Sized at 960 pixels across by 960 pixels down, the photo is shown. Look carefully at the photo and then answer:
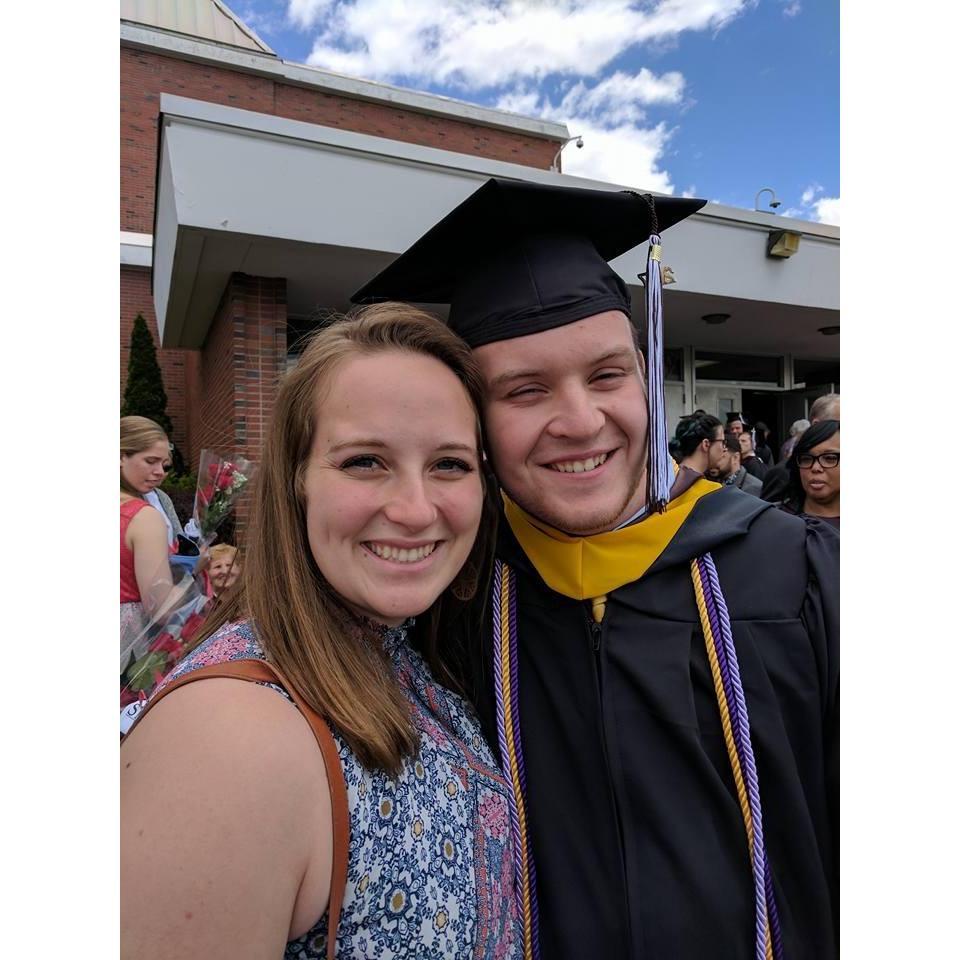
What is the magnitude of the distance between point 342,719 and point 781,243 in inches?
309

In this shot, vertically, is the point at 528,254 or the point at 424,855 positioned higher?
the point at 528,254

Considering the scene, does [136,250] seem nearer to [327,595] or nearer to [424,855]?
[327,595]

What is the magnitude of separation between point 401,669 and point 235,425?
18.9 feet

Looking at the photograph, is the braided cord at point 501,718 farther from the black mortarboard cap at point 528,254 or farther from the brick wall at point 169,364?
the brick wall at point 169,364

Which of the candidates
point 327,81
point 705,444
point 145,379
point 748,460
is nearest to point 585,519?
point 705,444

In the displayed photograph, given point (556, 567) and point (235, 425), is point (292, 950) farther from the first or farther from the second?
point (235, 425)

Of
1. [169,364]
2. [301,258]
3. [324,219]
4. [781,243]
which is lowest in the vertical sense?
[301,258]

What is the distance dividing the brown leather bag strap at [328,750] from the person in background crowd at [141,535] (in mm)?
1504

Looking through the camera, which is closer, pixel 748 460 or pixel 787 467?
pixel 787 467

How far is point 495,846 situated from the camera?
1.10 metres

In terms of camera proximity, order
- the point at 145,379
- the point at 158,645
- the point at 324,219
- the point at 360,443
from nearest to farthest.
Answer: the point at 360,443, the point at 158,645, the point at 324,219, the point at 145,379

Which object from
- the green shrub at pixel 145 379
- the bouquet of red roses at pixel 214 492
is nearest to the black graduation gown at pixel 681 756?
the bouquet of red roses at pixel 214 492

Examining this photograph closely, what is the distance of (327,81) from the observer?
15.6 meters

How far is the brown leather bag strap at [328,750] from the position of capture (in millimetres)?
872
